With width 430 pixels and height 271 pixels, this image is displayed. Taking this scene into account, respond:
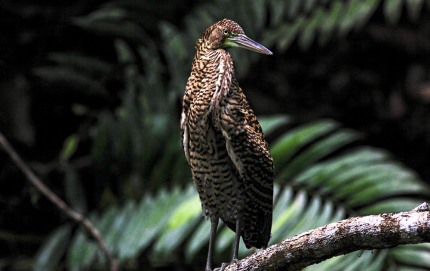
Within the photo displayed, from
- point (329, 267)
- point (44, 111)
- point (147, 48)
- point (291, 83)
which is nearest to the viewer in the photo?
point (329, 267)

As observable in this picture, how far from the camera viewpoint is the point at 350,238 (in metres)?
2.60

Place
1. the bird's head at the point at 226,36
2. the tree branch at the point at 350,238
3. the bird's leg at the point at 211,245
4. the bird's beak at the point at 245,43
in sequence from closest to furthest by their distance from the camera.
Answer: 1. the tree branch at the point at 350,238
2. the bird's beak at the point at 245,43
3. the bird's head at the point at 226,36
4. the bird's leg at the point at 211,245

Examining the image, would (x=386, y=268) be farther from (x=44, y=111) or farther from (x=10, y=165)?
(x=44, y=111)

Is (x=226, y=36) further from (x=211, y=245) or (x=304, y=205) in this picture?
(x=304, y=205)

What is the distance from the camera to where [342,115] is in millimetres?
7945

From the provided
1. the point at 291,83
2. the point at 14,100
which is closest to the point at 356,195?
the point at 14,100

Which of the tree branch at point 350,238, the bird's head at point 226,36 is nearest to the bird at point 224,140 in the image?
the bird's head at point 226,36

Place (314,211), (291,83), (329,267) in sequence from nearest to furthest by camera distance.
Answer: (329,267), (314,211), (291,83)

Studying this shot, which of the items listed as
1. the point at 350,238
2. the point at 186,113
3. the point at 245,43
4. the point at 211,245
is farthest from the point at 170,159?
the point at 350,238

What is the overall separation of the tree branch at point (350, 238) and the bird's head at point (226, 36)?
753 millimetres

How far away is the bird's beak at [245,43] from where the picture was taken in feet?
9.75

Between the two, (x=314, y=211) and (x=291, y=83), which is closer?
(x=314, y=211)

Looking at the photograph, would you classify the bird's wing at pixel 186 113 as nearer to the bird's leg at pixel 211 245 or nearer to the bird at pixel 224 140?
the bird at pixel 224 140

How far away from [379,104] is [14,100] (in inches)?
142
